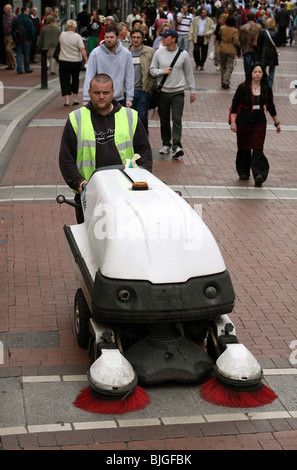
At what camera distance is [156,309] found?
5.42 metres

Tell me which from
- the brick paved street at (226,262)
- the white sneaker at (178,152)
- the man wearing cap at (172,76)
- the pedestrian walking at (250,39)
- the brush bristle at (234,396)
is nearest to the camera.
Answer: the brick paved street at (226,262)

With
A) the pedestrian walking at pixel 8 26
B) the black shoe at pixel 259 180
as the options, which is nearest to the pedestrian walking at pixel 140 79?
the black shoe at pixel 259 180

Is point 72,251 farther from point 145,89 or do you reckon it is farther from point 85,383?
point 145,89

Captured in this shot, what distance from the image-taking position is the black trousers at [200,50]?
2645cm

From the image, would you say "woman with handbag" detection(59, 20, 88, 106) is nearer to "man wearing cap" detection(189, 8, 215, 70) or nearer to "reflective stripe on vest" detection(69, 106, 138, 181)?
"man wearing cap" detection(189, 8, 215, 70)

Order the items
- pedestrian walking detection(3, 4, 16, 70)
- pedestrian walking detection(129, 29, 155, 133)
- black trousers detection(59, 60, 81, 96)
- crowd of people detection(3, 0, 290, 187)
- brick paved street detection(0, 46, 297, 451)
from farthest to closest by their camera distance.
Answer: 1. pedestrian walking detection(3, 4, 16, 70)
2. black trousers detection(59, 60, 81, 96)
3. pedestrian walking detection(129, 29, 155, 133)
4. crowd of people detection(3, 0, 290, 187)
5. brick paved street detection(0, 46, 297, 451)

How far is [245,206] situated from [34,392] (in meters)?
5.80

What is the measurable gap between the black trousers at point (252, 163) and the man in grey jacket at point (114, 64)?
1.81 metres

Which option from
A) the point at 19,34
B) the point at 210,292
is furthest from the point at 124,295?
the point at 19,34

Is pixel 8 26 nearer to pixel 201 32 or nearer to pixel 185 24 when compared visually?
pixel 185 24

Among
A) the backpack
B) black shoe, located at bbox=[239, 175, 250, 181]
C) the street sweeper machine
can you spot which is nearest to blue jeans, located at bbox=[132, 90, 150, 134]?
black shoe, located at bbox=[239, 175, 250, 181]

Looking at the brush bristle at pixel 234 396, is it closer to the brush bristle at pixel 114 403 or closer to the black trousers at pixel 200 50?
the brush bristle at pixel 114 403

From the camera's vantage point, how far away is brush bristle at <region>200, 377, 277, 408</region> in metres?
5.51

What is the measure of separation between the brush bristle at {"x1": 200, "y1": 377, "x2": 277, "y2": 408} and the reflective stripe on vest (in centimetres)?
230
